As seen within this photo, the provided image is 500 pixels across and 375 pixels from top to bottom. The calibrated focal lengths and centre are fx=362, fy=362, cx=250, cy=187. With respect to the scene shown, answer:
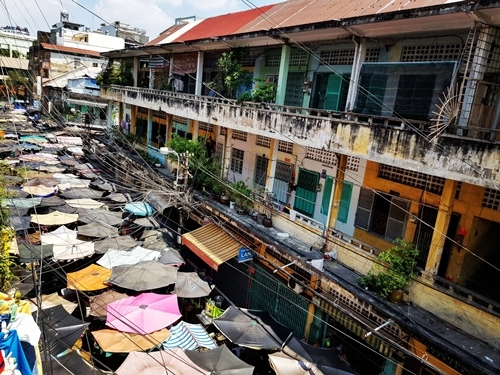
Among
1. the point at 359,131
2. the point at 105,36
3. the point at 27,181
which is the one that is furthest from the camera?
the point at 105,36

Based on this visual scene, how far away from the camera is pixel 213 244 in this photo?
14.9 meters

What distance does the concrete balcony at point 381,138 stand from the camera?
26.2 feet

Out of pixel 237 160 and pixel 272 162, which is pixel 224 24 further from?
pixel 272 162

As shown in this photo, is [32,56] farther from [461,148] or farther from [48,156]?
[461,148]

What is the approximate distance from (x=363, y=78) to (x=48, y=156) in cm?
2533

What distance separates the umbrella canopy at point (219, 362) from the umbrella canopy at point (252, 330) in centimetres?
78

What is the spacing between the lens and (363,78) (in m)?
11.2

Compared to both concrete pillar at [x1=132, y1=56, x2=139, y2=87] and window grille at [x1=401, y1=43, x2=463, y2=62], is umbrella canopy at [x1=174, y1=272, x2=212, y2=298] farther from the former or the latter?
concrete pillar at [x1=132, y1=56, x2=139, y2=87]

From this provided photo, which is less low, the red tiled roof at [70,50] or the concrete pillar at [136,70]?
the red tiled roof at [70,50]

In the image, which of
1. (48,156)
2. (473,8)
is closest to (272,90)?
(473,8)

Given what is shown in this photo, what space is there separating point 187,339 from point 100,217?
32.2 ft

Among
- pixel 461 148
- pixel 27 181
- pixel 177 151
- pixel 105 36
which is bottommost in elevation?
pixel 27 181

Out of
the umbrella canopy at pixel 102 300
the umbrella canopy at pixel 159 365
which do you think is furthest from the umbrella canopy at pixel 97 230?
the umbrella canopy at pixel 159 365

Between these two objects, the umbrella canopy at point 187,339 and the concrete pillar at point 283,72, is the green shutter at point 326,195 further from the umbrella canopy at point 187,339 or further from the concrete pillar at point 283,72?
the umbrella canopy at point 187,339
